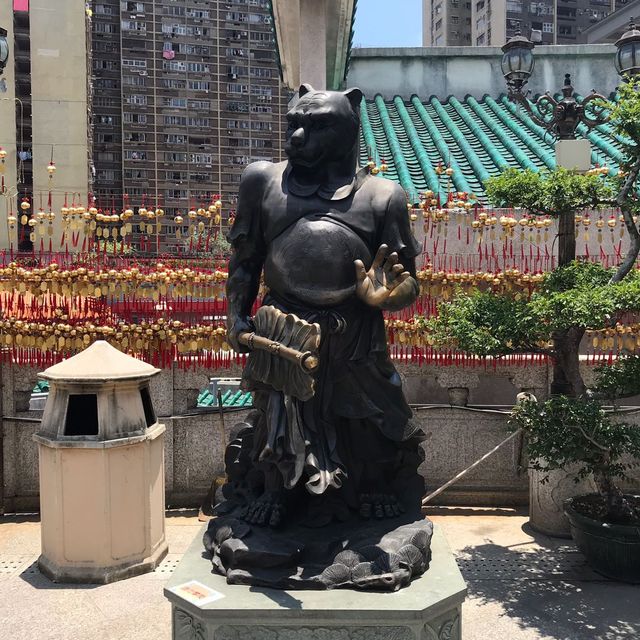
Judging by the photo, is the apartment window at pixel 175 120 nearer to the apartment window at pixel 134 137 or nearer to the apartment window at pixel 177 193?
the apartment window at pixel 134 137

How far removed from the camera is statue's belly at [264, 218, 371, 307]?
3717 mm

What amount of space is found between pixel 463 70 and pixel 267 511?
11594 millimetres

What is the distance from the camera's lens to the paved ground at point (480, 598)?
15.9 ft

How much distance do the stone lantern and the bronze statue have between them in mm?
2029

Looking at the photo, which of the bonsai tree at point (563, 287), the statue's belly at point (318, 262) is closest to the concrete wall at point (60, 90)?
the bonsai tree at point (563, 287)

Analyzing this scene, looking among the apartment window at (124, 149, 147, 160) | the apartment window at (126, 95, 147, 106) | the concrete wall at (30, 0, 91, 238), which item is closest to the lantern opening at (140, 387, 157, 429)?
the concrete wall at (30, 0, 91, 238)

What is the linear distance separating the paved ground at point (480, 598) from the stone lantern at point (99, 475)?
0.70 ft

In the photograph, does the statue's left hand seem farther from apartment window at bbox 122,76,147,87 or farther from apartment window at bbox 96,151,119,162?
apartment window at bbox 122,76,147,87

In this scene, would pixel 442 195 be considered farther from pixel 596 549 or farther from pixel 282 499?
pixel 282 499

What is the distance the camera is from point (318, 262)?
12.2ft

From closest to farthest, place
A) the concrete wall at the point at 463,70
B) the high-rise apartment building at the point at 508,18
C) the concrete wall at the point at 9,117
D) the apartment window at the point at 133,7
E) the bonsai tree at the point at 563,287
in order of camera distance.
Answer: the bonsai tree at the point at 563,287, the concrete wall at the point at 463,70, the concrete wall at the point at 9,117, the apartment window at the point at 133,7, the high-rise apartment building at the point at 508,18

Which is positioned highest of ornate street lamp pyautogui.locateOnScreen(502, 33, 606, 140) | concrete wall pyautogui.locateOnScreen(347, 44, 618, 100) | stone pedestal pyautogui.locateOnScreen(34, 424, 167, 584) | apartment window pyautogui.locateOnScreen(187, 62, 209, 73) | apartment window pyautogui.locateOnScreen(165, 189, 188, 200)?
apartment window pyautogui.locateOnScreen(187, 62, 209, 73)

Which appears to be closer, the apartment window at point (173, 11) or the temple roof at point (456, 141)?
the temple roof at point (456, 141)

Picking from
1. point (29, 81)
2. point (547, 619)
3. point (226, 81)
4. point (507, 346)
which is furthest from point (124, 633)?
point (226, 81)
